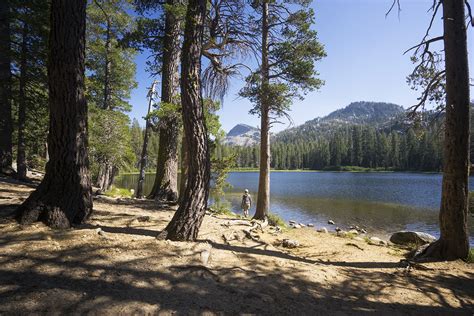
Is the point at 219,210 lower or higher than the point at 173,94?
lower

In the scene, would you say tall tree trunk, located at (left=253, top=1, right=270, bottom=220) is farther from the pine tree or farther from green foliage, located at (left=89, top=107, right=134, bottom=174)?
green foliage, located at (left=89, top=107, right=134, bottom=174)

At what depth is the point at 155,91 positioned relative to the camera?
14.9 m

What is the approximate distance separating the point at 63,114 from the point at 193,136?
2.02 m

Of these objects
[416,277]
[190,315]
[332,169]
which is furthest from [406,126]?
[332,169]

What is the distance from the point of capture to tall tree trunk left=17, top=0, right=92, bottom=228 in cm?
409

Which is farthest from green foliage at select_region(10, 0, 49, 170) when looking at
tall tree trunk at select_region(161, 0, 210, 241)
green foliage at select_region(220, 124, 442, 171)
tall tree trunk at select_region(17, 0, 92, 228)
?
green foliage at select_region(220, 124, 442, 171)

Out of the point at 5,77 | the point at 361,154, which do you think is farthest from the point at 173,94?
the point at 361,154

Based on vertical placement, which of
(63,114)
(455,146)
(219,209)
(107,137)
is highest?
(107,137)

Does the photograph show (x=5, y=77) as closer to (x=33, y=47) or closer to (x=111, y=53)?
(x=33, y=47)

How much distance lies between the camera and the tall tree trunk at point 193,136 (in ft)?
14.7

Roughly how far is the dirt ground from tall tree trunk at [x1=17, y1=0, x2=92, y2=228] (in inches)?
18.9

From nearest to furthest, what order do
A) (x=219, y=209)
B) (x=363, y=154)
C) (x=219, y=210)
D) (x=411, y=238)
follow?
(x=411, y=238) → (x=219, y=210) → (x=219, y=209) → (x=363, y=154)

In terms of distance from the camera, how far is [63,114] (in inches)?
164

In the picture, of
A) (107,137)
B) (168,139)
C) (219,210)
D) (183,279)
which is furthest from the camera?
(107,137)
